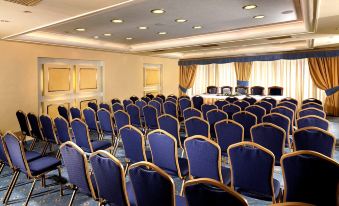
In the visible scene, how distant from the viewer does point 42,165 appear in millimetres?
3908

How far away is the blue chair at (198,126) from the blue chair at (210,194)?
10.4ft

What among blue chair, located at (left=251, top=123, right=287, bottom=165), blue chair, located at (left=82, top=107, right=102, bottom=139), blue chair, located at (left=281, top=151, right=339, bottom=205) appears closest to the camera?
blue chair, located at (left=281, top=151, right=339, bottom=205)

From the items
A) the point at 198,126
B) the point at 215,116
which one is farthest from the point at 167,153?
the point at 215,116

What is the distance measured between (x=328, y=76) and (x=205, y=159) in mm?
10918

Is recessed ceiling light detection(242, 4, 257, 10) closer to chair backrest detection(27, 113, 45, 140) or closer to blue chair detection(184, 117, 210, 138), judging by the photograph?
blue chair detection(184, 117, 210, 138)

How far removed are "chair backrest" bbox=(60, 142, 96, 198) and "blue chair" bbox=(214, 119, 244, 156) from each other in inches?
94.4

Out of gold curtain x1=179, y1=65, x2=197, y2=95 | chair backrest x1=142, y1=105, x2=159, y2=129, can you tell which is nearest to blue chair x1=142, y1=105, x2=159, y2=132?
chair backrest x1=142, y1=105, x2=159, y2=129

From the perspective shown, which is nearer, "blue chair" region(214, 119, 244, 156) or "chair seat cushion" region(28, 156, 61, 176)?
"chair seat cushion" region(28, 156, 61, 176)

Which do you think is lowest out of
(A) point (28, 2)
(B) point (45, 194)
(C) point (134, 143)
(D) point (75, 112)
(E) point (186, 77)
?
(B) point (45, 194)

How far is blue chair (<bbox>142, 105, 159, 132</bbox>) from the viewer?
703 cm

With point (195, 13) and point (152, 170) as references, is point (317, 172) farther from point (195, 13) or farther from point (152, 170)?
point (195, 13)

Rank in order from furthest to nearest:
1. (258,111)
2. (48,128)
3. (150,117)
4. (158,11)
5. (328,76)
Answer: (328,76)
(150,117)
(258,111)
(48,128)
(158,11)

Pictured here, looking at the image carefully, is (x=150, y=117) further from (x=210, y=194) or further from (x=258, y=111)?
(x=210, y=194)

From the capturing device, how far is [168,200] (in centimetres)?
225
